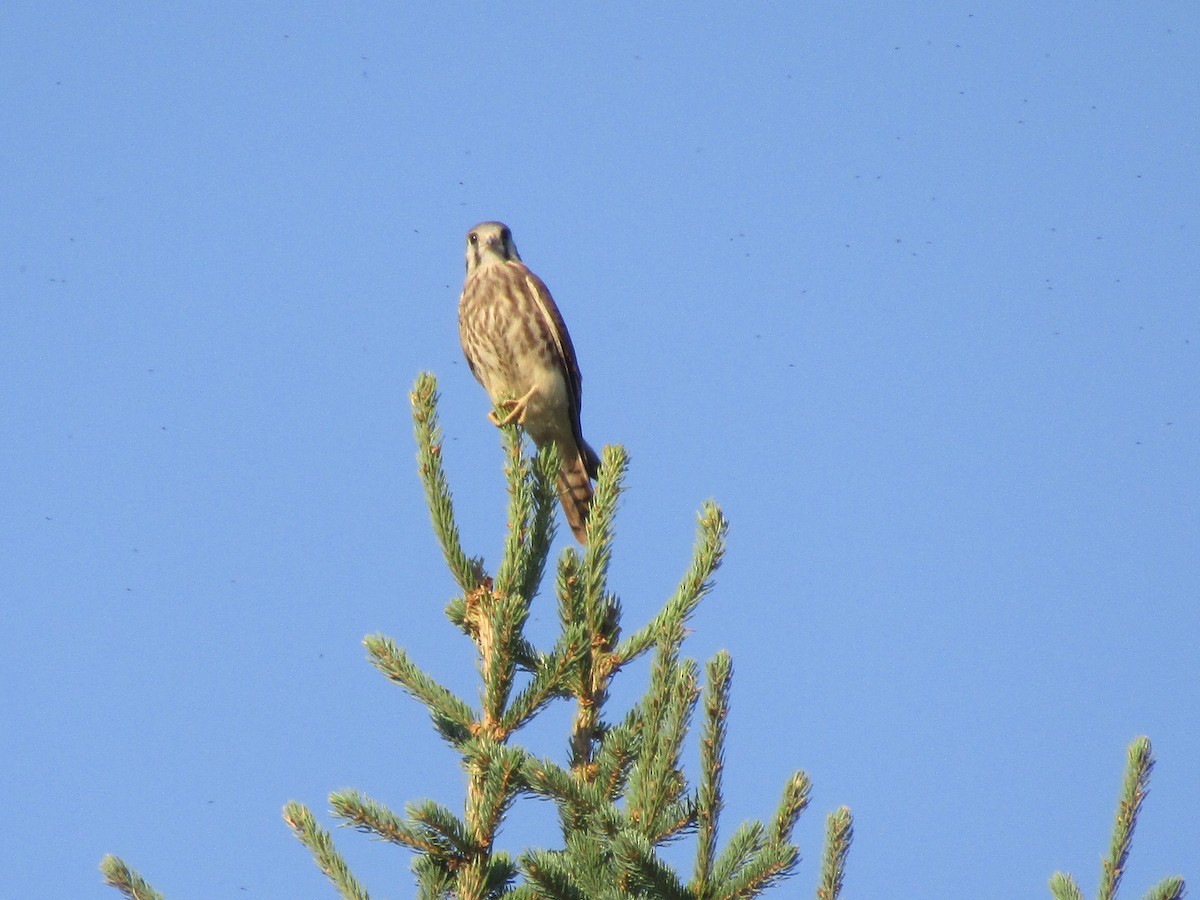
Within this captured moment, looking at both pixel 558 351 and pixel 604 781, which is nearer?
pixel 604 781

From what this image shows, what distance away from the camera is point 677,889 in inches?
80.6

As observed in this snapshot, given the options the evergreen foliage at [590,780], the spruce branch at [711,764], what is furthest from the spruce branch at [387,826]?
the spruce branch at [711,764]

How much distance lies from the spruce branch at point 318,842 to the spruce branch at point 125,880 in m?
0.24

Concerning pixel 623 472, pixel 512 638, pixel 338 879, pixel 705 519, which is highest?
pixel 623 472

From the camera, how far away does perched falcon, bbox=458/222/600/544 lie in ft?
17.0

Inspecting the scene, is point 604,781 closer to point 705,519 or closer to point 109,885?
point 705,519

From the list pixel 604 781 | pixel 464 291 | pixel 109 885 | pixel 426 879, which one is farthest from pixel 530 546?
pixel 464 291

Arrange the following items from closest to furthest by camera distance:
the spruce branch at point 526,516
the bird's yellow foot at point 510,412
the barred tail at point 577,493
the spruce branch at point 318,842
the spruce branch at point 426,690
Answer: the spruce branch at point 318,842 < the spruce branch at point 426,690 < the spruce branch at point 526,516 < the bird's yellow foot at point 510,412 < the barred tail at point 577,493

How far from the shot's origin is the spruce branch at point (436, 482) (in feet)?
9.18

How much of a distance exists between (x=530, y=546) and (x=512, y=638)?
28 centimetres

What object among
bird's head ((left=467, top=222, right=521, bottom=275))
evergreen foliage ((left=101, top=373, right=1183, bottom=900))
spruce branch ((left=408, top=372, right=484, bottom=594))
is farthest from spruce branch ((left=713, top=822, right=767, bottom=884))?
bird's head ((left=467, top=222, right=521, bottom=275))

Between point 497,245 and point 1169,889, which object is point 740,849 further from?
point 497,245

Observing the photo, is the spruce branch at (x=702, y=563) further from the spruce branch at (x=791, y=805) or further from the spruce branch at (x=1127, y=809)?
the spruce branch at (x=1127, y=809)

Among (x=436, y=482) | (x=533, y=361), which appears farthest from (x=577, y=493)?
(x=436, y=482)
